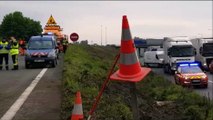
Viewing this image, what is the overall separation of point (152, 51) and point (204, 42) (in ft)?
44.6

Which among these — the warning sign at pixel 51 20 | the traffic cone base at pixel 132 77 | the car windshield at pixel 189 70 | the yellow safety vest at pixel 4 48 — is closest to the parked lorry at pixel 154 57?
the warning sign at pixel 51 20

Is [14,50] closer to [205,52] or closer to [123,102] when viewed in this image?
[123,102]

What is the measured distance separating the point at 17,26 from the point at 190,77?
299 ft

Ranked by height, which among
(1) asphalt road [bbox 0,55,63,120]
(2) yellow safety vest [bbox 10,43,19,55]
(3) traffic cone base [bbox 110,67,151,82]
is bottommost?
(1) asphalt road [bbox 0,55,63,120]

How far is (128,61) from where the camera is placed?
7.34 metres

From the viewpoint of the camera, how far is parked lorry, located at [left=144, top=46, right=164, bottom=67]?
54406mm

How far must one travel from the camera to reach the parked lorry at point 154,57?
5441 centimetres

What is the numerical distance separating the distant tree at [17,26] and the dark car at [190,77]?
87395 millimetres

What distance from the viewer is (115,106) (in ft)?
38.3

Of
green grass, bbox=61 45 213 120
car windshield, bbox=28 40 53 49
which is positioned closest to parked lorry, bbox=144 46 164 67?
car windshield, bbox=28 40 53 49

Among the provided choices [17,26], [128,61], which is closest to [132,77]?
[128,61]

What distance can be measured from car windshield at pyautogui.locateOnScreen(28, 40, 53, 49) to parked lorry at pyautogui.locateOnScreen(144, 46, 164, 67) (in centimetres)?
2721

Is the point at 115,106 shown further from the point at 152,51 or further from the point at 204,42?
the point at 152,51

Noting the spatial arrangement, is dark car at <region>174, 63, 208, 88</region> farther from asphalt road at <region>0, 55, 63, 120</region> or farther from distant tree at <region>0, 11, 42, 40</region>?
distant tree at <region>0, 11, 42, 40</region>
